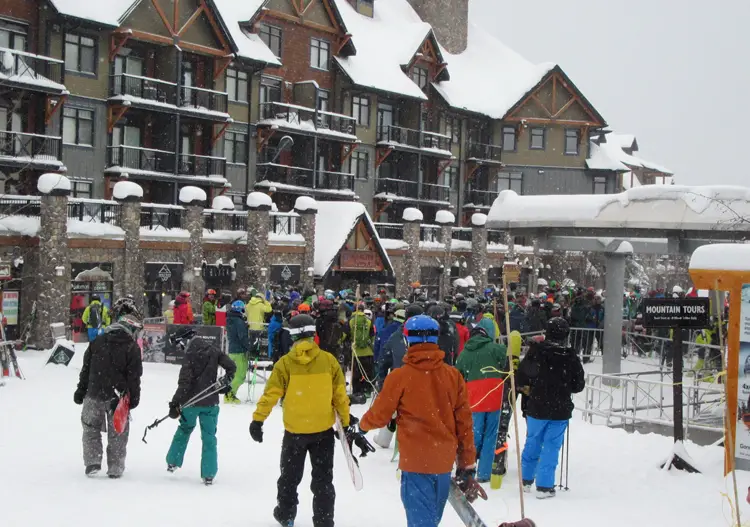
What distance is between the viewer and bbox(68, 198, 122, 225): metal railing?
24766mm

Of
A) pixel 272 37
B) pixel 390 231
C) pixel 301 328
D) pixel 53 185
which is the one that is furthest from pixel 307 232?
pixel 301 328

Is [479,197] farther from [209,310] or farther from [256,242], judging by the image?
[209,310]

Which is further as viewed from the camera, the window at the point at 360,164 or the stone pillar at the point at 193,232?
the window at the point at 360,164

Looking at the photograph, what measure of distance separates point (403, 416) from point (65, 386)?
1071cm

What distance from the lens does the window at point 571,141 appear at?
169ft

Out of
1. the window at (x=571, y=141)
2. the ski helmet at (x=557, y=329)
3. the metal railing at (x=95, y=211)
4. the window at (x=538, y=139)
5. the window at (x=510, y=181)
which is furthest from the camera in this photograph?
the window at (x=571, y=141)

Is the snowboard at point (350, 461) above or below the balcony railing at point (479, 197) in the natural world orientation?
below

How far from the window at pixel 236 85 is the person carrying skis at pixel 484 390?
28.9 metres

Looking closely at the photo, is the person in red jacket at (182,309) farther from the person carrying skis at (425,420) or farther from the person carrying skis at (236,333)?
the person carrying skis at (425,420)

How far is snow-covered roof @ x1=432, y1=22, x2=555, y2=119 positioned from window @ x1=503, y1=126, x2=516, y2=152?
2.02 m

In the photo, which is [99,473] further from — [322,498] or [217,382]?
[322,498]

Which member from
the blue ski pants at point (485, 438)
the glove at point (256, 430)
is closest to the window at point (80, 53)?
the blue ski pants at point (485, 438)

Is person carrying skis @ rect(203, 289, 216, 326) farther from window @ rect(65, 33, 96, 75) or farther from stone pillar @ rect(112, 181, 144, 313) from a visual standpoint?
window @ rect(65, 33, 96, 75)

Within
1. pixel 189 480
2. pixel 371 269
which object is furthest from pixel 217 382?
pixel 371 269
